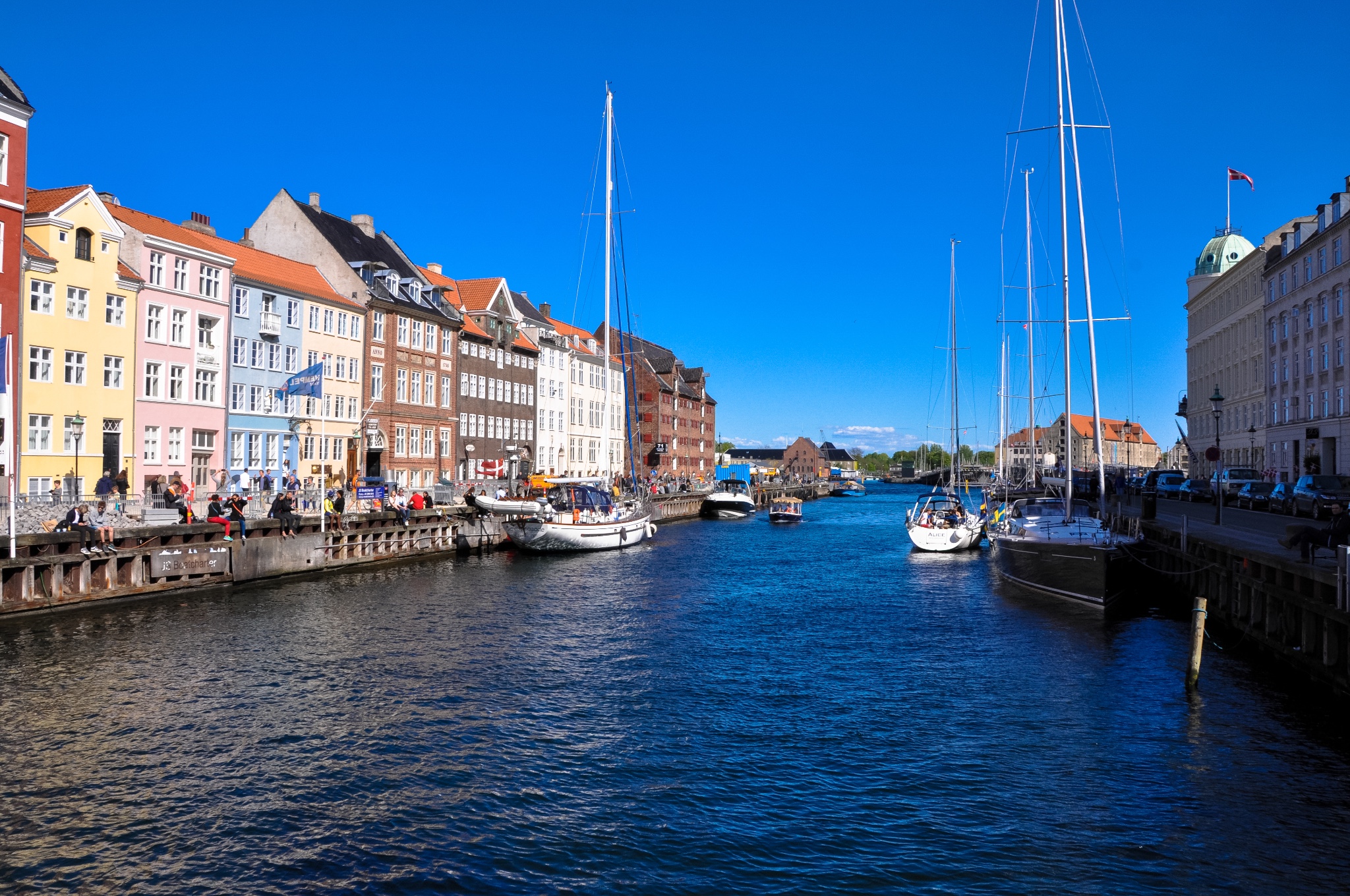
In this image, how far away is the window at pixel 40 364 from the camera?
4394 cm

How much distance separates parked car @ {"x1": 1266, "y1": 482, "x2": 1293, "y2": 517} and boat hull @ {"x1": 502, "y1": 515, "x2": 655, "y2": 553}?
1292 inches

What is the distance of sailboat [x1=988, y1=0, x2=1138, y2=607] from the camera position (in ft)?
106

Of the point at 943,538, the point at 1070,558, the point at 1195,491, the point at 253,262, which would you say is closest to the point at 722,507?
the point at 1195,491

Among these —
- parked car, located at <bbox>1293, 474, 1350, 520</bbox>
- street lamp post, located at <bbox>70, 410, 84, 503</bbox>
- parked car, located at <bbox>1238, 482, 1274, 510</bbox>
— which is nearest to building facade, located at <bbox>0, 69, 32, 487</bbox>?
street lamp post, located at <bbox>70, 410, 84, 503</bbox>

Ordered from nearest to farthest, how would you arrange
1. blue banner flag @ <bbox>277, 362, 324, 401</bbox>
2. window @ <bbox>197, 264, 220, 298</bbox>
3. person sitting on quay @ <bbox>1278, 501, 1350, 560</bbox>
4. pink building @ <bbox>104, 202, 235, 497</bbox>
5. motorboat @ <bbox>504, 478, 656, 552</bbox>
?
1. person sitting on quay @ <bbox>1278, 501, 1350, 560</bbox>
2. blue banner flag @ <bbox>277, 362, 324, 401</bbox>
3. pink building @ <bbox>104, 202, 235, 497</bbox>
4. motorboat @ <bbox>504, 478, 656, 552</bbox>
5. window @ <bbox>197, 264, 220, 298</bbox>

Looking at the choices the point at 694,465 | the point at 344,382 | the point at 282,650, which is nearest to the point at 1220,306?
the point at 694,465

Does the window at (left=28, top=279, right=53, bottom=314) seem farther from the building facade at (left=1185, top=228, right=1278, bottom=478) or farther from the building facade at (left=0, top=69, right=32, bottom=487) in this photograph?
the building facade at (left=1185, top=228, right=1278, bottom=478)

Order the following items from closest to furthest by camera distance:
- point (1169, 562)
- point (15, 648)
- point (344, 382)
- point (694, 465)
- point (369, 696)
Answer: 1. point (369, 696)
2. point (15, 648)
3. point (1169, 562)
4. point (344, 382)
5. point (694, 465)

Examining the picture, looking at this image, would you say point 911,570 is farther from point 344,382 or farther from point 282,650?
point 344,382

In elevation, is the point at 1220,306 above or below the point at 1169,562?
above

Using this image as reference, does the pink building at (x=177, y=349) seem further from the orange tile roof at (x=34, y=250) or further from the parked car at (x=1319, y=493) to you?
the parked car at (x=1319, y=493)

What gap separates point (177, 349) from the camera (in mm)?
52938

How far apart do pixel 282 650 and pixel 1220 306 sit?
10487cm

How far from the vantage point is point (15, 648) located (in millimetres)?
24531
